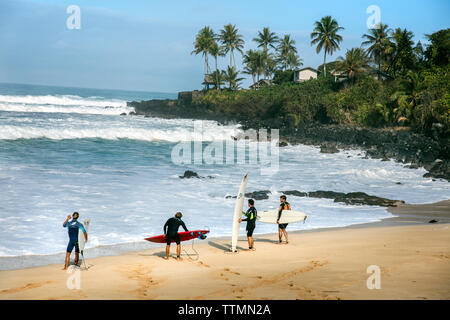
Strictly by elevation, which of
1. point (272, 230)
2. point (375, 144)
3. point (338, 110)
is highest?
point (338, 110)

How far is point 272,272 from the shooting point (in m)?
9.25

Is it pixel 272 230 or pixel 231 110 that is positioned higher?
pixel 231 110

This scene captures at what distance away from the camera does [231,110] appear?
67.2 meters

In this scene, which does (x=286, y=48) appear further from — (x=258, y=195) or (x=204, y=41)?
(x=258, y=195)

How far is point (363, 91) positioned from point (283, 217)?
139 feet

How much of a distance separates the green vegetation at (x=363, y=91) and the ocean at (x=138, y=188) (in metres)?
9.03

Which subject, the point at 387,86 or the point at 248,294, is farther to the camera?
the point at 387,86

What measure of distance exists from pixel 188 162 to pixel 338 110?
25407mm

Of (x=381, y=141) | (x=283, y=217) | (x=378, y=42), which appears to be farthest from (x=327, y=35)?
(x=283, y=217)

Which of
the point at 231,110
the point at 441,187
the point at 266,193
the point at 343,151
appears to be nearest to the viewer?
the point at 266,193

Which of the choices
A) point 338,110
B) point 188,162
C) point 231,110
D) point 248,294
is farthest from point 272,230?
point 231,110

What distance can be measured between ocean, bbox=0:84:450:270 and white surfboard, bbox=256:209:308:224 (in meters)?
1.70

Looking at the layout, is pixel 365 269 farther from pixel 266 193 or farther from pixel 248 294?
pixel 266 193
